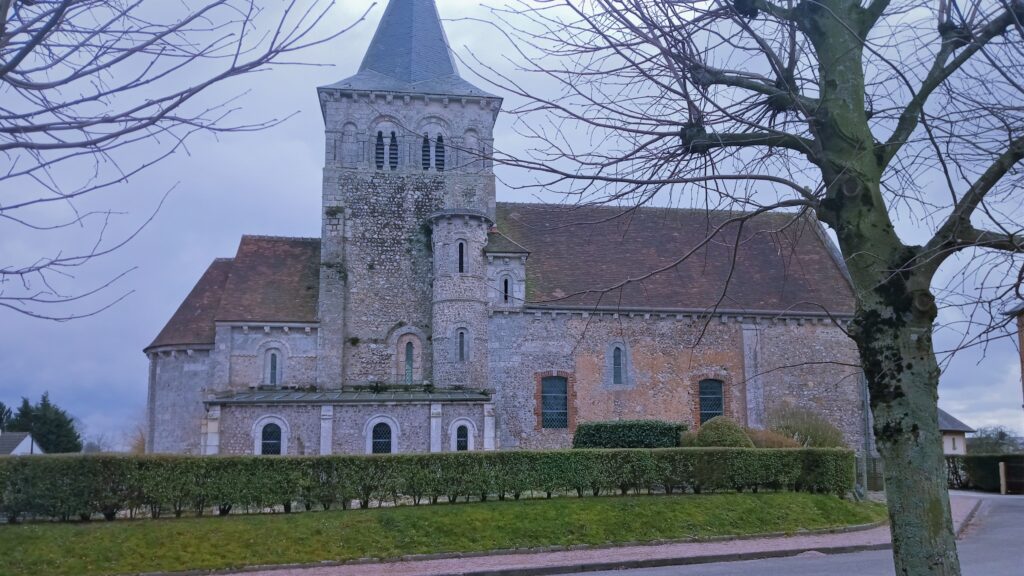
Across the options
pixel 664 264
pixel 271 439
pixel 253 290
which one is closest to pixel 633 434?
pixel 664 264

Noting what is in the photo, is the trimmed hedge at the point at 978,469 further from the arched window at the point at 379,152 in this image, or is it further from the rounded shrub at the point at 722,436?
the arched window at the point at 379,152

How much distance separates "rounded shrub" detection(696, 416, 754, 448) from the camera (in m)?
24.2

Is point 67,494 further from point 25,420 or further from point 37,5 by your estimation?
point 25,420

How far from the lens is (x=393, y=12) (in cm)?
3556

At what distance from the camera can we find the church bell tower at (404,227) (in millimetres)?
30328

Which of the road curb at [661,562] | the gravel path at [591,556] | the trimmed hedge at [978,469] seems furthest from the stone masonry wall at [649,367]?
the road curb at [661,562]

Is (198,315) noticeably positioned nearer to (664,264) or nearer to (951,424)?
(664,264)

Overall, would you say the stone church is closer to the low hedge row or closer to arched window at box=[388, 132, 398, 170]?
arched window at box=[388, 132, 398, 170]

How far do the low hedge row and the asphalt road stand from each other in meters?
4.70

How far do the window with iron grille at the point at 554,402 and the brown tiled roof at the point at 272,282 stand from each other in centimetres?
842

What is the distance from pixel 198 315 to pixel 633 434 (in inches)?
628

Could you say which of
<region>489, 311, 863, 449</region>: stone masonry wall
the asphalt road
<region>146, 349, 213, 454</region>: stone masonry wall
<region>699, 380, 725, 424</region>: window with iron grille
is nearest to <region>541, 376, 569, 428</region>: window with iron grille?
<region>489, 311, 863, 449</region>: stone masonry wall

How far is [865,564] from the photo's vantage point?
16094mm

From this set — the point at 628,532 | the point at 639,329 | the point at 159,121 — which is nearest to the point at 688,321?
the point at 639,329
